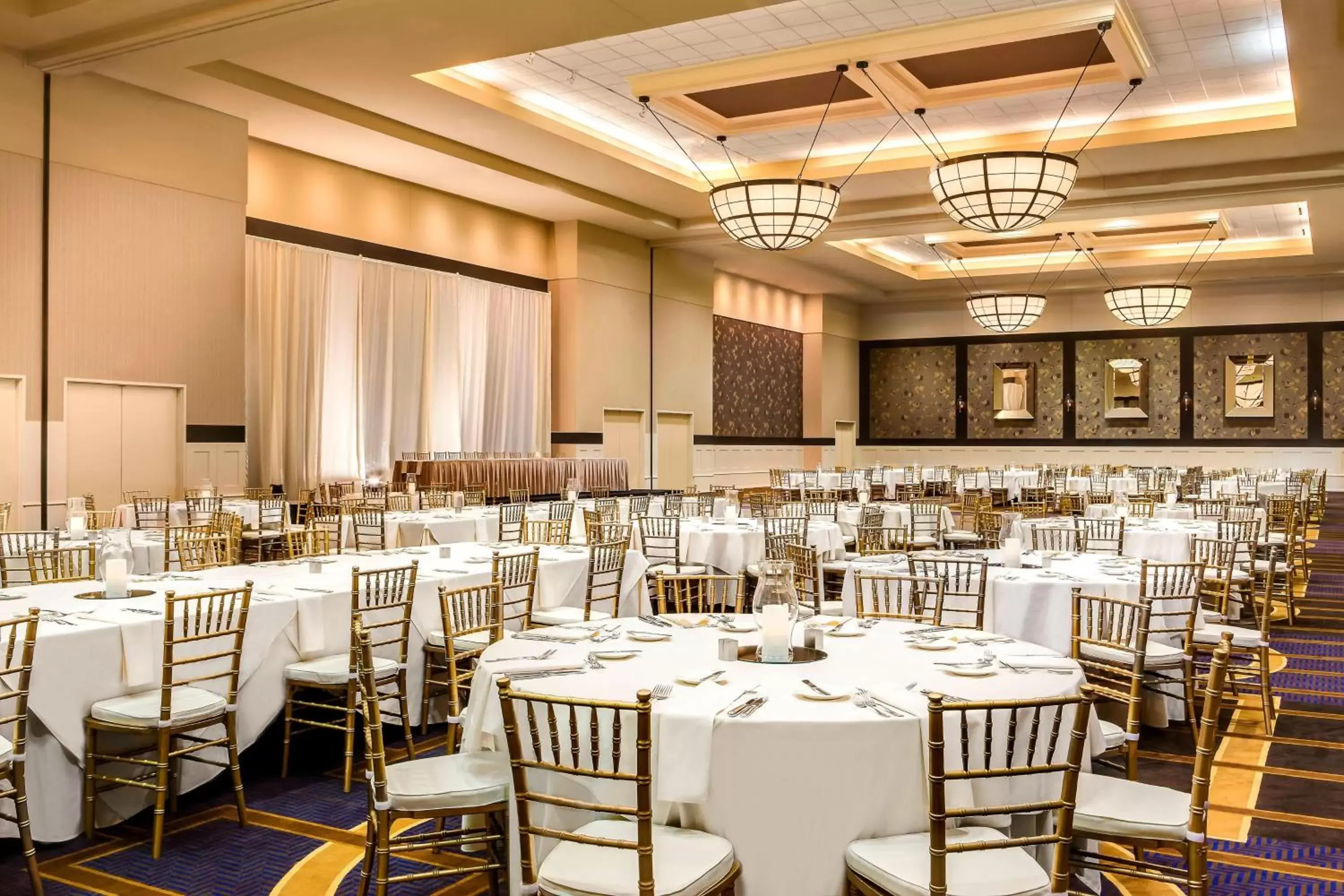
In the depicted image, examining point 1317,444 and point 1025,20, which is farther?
point 1317,444

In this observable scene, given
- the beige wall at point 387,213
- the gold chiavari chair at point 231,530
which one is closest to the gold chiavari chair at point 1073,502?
the beige wall at point 387,213

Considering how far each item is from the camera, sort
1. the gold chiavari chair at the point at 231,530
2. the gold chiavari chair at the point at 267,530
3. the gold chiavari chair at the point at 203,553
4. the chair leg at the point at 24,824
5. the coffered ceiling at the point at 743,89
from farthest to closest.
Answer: the coffered ceiling at the point at 743,89, the gold chiavari chair at the point at 267,530, the gold chiavari chair at the point at 231,530, the gold chiavari chair at the point at 203,553, the chair leg at the point at 24,824

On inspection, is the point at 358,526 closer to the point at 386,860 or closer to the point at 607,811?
the point at 386,860

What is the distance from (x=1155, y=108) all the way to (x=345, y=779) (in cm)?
1152

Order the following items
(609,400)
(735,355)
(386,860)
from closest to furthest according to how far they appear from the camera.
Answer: (386,860) → (609,400) → (735,355)

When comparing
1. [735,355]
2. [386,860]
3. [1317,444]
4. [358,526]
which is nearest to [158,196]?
[358,526]

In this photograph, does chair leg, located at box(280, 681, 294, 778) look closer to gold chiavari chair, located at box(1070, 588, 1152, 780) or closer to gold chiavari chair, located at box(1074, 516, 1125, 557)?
gold chiavari chair, located at box(1070, 588, 1152, 780)

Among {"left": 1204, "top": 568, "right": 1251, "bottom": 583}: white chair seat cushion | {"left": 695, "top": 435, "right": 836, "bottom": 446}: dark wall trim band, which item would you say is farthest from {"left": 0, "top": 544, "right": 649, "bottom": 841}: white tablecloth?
{"left": 695, "top": 435, "right": 836, "bottom": 446}: dark wall trim band

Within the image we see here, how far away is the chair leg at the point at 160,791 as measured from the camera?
12.7 ft

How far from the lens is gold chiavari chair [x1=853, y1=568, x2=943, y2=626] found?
4.59m

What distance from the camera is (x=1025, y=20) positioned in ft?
31.6

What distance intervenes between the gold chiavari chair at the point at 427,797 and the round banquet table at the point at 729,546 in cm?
508

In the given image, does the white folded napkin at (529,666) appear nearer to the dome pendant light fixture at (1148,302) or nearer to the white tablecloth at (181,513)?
the white tablecloth at (181,513)

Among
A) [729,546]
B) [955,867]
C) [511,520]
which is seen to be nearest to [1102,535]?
[729,546]
